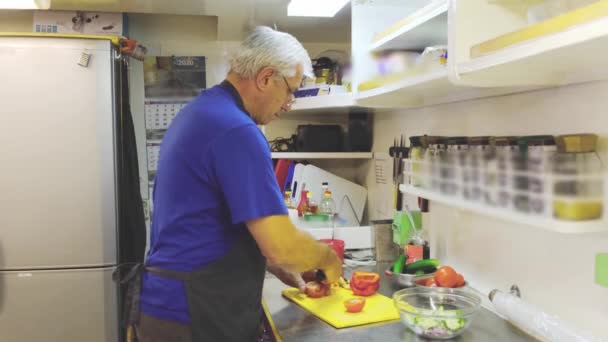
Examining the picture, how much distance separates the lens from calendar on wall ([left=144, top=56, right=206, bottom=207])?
116 inches

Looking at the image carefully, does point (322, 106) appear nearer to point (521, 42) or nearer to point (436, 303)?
point (436, 303)

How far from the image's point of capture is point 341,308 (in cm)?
156

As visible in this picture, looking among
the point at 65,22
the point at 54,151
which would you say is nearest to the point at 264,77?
the point at 54,151

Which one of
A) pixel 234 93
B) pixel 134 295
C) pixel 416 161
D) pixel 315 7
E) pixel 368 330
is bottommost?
pixel 368 330

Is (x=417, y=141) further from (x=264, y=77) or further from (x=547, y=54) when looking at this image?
(x=547, y=54)

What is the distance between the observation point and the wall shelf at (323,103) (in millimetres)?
2092

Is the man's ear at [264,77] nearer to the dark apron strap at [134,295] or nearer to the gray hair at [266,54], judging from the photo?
the gray hair at [266,54]

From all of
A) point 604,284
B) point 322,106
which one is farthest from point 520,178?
point 322,106

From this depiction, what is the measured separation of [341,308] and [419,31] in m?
0.86

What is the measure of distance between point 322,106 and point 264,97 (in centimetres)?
86

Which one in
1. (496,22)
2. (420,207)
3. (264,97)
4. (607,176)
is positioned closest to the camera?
(607,176)

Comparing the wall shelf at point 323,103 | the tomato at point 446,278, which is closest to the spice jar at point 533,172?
the tomato at point 446,278

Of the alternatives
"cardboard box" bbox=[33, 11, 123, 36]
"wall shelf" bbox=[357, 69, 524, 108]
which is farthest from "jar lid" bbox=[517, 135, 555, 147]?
"cardboard box" bbox=[33, 11, 123, 36]

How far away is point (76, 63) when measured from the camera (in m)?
2.31
